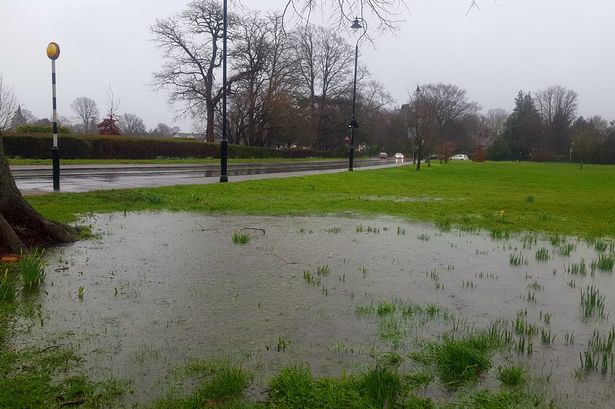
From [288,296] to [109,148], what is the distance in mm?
31181

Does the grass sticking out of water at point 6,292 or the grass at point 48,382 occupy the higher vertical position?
the grass sticking out of water at point 6,292

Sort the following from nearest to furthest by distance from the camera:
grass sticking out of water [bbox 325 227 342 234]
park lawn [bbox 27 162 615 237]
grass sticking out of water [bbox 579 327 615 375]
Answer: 1. grass sticking out of water [bbox 579 327 615 375]
2. grass sticking out of water [bbox 325 227 342 234]
3. park lawn [bbox 27 162 615 237]

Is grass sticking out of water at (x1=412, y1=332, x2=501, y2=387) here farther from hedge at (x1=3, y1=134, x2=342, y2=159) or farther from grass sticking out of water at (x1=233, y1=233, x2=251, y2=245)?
hedge at (x1=3, y1=134, x2=342, y2=159)

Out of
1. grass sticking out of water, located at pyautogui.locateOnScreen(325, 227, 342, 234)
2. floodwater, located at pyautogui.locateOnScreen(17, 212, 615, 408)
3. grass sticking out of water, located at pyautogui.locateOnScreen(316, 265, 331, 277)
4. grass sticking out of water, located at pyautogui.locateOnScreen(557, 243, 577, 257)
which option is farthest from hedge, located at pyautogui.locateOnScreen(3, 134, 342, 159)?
grass sticking out of water, located at pyautogui.locateOnScreen(557, 243, 577, 257)

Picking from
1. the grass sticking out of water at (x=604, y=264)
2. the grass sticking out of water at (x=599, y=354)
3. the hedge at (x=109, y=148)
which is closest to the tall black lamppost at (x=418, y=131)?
the hedge at (x=109, y=148)

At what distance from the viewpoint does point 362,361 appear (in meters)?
3.51

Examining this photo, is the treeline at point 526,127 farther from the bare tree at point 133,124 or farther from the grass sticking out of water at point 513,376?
the grass sticking out of water at point 513,376

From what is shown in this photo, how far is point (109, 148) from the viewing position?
32938mm

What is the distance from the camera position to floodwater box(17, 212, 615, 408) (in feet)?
11.6

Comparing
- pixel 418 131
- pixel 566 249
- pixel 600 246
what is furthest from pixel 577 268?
pixel 418 131

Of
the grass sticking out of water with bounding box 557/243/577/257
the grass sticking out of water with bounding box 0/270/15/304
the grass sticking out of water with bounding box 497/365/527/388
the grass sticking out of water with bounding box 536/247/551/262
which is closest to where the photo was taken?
the grass sticking out of water with bounding box 497/365/527/388

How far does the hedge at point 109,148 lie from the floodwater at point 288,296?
22.9m

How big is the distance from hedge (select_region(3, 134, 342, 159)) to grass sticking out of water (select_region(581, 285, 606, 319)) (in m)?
29.4

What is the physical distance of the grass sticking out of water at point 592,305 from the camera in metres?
4.69
